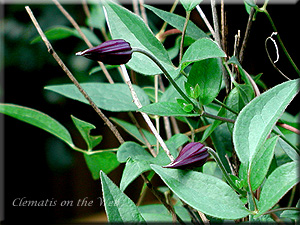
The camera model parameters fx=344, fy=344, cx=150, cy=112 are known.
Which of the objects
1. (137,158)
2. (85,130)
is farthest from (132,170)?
(85,130)

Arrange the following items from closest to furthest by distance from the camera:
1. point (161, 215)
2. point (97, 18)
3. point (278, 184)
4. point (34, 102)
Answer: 1. point (278, 184)
2. point (161, 215)
3. point (97, 18)
4. point (34, 102)

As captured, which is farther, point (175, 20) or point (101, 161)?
point (101, 161)

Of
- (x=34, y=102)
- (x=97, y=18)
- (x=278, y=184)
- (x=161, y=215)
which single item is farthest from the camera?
(x=34, y=102)

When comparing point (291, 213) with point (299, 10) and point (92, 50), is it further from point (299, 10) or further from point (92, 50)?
point (299, 10)

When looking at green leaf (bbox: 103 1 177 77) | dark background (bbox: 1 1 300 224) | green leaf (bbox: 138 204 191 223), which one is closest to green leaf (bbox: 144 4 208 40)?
green leaf (bbox: 103 1 177 77)

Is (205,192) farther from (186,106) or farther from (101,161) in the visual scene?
(101,161)

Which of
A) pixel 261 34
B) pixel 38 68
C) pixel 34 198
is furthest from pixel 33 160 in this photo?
pixel 261 34
